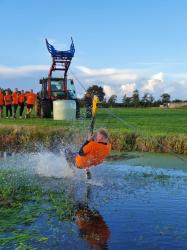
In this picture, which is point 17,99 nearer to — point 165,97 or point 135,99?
point 135,99

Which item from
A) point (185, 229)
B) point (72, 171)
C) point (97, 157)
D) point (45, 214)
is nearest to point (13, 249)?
point (45, 214)

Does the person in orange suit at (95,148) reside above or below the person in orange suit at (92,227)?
above

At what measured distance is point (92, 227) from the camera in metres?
9.90

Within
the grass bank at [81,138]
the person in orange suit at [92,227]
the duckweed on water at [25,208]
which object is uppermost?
the grass bank at [81,138]

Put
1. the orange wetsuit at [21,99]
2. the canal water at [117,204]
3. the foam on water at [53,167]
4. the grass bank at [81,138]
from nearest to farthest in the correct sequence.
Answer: the canal water at [117,204] < the foam on water at [53,167] < the grass bank at [81,138] < the orange wetsuit at [21,99]

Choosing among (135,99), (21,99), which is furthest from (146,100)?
(21,99)

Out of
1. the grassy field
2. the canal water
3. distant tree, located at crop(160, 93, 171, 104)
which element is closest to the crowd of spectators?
the grassy field

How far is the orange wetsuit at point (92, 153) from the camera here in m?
13.9

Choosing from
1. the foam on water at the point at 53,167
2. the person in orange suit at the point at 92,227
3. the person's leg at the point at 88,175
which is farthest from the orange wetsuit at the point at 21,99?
the person in orange suit at the point at 92,227

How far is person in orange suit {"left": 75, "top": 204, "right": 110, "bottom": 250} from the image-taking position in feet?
29.4

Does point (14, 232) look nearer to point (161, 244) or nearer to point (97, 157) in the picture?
point (161, 244)

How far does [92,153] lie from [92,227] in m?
4.19

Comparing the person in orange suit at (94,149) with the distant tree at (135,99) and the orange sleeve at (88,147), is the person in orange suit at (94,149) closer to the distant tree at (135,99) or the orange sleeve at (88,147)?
the orange sleeve at (88,147)

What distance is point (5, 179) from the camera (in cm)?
1425
